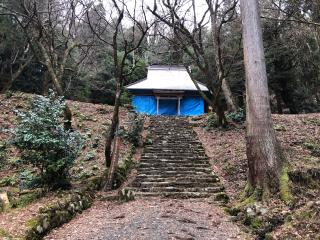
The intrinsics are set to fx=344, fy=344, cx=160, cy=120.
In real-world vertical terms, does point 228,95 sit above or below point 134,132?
above

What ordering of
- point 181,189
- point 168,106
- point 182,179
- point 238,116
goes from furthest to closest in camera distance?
1. point 168,106
2. point 238,116
3. point 182,179
4. point 181,189

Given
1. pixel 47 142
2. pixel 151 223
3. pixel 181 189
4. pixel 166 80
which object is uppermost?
pixel 166 80

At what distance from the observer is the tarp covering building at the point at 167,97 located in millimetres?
24172

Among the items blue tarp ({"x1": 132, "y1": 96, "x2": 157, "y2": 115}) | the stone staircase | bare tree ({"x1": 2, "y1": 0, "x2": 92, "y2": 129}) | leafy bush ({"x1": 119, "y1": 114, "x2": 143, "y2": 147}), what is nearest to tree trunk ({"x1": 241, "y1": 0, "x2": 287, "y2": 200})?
the stone staircase

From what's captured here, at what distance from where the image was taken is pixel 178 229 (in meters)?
6.23

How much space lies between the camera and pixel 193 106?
2473 centimetres

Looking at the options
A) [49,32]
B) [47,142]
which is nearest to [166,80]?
[49,32]

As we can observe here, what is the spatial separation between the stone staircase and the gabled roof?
26.2ft

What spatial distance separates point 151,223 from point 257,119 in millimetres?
3240

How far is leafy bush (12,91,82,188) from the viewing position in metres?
7.47

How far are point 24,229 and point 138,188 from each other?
4.65 meters

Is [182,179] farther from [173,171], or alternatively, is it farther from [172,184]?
[173,171]

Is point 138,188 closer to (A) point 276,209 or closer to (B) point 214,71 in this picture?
(A) point 276,209

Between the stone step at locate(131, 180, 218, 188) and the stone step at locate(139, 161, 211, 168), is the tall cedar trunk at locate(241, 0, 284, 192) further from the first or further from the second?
the stone step at locate(139, 161, 211, 168)
